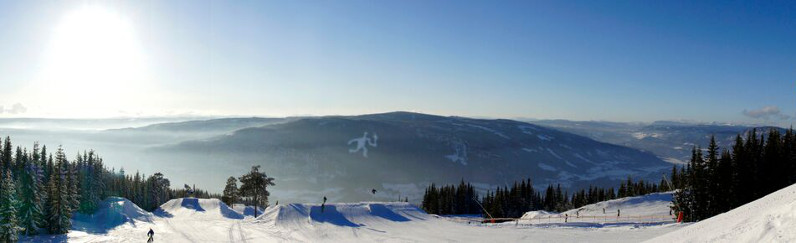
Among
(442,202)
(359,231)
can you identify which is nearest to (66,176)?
(359,231)

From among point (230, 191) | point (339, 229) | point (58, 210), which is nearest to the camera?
point (339, 229)

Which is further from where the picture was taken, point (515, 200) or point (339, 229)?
point (515, 200)

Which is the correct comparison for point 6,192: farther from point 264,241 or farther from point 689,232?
point 689,232

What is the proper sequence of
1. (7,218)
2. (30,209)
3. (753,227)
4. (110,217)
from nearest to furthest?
(753,227) → (7,218) → (30,209) → (110,217)

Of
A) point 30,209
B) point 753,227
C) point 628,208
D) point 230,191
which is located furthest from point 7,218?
point 628,208

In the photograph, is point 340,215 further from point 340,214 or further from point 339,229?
point 339,229

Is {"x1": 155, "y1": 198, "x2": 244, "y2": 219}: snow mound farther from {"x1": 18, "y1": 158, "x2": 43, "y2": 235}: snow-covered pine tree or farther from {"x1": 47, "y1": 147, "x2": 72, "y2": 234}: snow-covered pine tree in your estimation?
{"x1": 18, "y1": 158, "x2": 43, "y2": 235}: snow-covered pine tree
